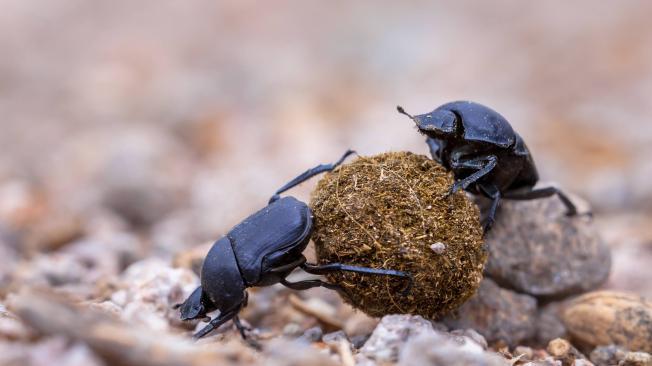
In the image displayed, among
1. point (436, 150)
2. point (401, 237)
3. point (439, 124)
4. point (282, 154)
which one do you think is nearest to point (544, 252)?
point (436, 150)

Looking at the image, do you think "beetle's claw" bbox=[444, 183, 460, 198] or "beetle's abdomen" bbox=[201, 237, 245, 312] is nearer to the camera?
"beetle's abdomen" bbox=[201, 237, 245, 312]

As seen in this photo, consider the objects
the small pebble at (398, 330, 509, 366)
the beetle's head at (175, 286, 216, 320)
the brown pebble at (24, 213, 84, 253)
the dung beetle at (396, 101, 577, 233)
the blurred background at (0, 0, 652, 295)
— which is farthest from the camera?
the blurred background at (0, 0, 652, 295)

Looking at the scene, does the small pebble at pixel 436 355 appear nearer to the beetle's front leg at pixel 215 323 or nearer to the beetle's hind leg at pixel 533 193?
the beetle's front leg at pixel 215 323

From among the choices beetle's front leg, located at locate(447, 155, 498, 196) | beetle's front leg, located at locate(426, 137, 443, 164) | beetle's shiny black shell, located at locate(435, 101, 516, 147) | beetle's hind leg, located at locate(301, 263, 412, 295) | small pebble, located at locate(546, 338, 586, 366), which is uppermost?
beetle's shiny black shell, located at locate(435, 101, 516, 147)

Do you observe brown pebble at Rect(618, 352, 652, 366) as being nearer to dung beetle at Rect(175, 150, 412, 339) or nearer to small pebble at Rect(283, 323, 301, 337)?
dung beetle at Rect(175, 150, 412, 339)

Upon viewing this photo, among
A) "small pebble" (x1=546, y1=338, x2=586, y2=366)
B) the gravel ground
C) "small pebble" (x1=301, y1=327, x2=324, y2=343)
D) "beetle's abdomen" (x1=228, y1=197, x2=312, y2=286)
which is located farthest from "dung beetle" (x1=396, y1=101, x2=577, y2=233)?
"small pebble" (x1=301, y1=327, x2=324, y2=343)

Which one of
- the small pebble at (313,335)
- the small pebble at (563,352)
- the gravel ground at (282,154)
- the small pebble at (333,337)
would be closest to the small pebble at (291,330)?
the gravel ground at (282,154)
